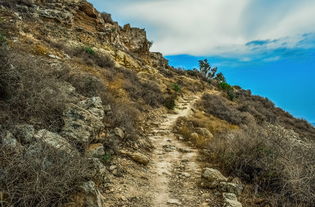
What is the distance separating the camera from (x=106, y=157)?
453cm

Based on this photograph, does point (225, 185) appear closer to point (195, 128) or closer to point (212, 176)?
point (212, 176)

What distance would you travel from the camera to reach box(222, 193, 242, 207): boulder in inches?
146

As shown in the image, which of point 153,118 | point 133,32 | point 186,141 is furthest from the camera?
point 133,32

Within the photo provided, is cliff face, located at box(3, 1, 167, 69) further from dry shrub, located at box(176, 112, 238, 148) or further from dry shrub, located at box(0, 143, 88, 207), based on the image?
dry shrub, located at box(0, 143, 88, 207)

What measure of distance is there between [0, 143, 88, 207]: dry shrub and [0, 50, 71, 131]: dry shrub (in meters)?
1.34

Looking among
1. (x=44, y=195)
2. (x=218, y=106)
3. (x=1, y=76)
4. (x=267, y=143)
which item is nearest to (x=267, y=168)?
(x=267, y=143)

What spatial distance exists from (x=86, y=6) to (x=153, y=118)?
64.4ft

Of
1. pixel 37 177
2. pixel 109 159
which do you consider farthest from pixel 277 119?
pixel 37 177

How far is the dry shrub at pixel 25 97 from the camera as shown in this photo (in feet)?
12.6

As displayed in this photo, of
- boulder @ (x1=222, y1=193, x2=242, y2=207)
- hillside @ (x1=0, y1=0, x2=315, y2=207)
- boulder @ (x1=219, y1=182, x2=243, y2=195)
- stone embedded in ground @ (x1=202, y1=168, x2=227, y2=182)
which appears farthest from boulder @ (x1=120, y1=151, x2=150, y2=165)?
boulder @ (x1=222, y1=193, x2=242, y2=207)

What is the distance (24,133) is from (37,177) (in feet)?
4.88

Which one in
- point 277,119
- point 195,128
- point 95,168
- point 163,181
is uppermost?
point 277,119

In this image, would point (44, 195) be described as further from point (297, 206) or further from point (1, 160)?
point (297, 206)

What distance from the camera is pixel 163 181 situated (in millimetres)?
4797
